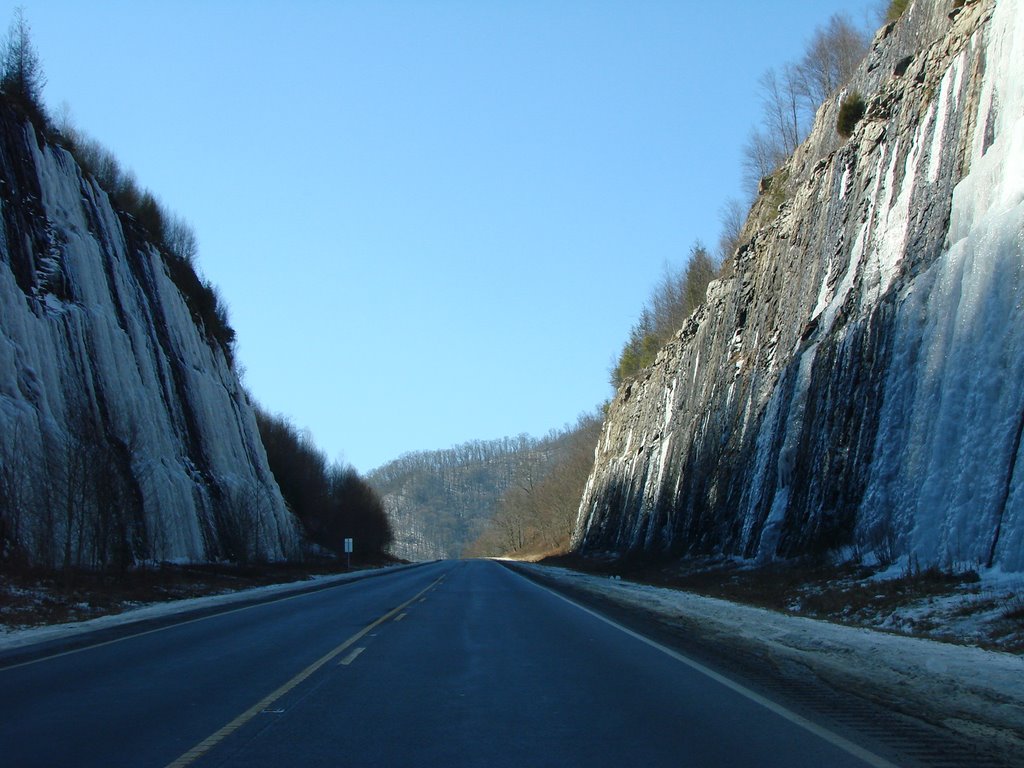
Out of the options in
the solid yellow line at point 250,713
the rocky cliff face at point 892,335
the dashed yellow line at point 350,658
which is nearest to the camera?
the solid yellow line at point 250,713

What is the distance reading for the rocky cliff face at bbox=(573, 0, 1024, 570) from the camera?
53.7ft

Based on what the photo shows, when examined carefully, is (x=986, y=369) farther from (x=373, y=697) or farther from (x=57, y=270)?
(x=57, y=270)

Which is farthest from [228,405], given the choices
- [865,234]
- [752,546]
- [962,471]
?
[962,471]

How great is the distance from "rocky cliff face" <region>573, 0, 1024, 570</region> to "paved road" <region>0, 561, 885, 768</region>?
26.2 ft

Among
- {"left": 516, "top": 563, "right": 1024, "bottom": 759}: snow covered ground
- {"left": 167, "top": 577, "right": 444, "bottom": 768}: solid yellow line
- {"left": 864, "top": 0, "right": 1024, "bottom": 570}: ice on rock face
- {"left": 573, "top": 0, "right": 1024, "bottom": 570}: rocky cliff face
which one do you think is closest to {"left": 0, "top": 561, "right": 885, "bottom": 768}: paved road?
{"left": 167, "top": 577, "right": 444, "bottom": 768}: solid yellow line

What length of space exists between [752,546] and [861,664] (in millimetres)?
19912

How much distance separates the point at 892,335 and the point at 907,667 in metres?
14.1

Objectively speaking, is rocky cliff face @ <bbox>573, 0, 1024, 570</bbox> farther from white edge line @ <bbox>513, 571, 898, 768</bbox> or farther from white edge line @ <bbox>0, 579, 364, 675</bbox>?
white edge line @ <bbox>0, 579, 364, 675</bbox>

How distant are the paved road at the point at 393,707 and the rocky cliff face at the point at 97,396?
14.6 metres

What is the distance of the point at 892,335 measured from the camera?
2186 centimetres

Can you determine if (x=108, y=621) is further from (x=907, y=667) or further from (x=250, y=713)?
(x=907, y=667)

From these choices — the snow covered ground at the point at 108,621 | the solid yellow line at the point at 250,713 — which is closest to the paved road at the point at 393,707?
the solid yellow line at the point at 250,713

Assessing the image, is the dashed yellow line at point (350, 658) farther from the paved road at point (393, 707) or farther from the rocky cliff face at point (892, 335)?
the rocky cliff face at point (892, 335)

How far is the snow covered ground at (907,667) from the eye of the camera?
23.8 feet
